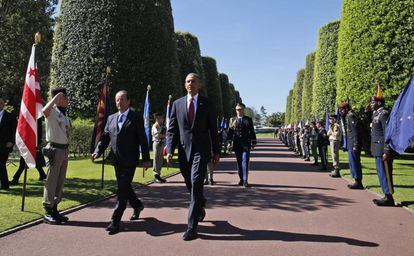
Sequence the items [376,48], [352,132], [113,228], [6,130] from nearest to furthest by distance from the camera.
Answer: [113,228], [6,130], [352,132], [376,48]

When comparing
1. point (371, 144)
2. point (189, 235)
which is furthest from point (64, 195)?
point (371, 144)

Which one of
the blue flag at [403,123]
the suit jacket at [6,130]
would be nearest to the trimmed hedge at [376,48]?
the blue flag at [403,123]

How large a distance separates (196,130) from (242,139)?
4.93 meters

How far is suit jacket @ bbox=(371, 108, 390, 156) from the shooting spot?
840 cm

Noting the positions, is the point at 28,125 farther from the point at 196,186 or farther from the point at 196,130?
the point at 196,186

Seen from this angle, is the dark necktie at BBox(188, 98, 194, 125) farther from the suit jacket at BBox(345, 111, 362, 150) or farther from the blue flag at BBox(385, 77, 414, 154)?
the suit jacket at BBox(345, 111, 362, 150)

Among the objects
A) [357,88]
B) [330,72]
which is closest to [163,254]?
[357,88]

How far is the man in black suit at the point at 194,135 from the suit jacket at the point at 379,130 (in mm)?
4140

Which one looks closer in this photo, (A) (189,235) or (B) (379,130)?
(A) (189,235)

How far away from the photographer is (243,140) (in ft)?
35.3

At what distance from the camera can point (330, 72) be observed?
29.8 metres

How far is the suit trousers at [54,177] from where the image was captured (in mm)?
6434

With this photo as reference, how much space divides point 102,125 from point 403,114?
767 centimetres

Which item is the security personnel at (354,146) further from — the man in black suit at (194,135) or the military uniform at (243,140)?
the man in black suit at (194,135)
